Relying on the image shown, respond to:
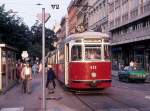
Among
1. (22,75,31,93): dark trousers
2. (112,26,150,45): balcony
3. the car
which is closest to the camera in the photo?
(22,75,31,93): dark trousers

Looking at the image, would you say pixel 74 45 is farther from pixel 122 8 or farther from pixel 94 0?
pixel 94 0

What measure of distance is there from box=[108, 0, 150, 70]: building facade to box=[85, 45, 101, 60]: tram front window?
27765 mm

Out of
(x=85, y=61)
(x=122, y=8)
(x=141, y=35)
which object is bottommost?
(x=85, y=61)

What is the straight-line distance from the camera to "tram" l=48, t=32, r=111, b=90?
24766 millimetres

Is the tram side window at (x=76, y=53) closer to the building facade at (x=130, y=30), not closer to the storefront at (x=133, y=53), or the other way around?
the building facade at (x=130, y=30)

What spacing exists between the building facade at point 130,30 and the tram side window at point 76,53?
27791mm

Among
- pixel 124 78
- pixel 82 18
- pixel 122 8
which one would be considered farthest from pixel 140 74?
pixel 82 18

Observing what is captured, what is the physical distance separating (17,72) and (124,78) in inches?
385

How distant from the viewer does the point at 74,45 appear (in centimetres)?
2538

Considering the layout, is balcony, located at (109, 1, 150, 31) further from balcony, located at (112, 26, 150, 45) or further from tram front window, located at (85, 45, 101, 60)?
tram front window, located at (85, 45, 101, 60)

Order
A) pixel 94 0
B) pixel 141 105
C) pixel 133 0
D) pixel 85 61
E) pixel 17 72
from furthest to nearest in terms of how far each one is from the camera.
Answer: pixel 94 0 → pixel 133 0 → pixel 17 72 → pixel 85 61 → pixel 141 105

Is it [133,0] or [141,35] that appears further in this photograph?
[133,0]

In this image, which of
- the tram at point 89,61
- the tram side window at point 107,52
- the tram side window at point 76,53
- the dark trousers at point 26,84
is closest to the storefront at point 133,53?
the dark trousers at point 26,84

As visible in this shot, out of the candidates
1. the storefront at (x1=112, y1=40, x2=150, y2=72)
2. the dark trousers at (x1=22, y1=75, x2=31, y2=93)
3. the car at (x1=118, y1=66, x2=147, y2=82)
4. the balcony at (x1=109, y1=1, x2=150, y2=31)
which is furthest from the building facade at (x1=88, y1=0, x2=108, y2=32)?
the dark trousers at (x1=22, y1=75, x2=31, y2=93)
